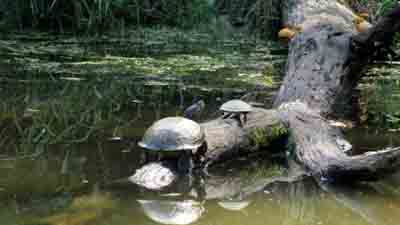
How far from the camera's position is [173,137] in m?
2.90

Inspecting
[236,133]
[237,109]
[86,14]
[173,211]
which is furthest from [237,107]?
[86,14]

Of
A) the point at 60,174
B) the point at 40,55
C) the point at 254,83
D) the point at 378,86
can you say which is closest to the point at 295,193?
the point at 60,174

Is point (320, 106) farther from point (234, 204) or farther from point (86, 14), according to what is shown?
point (86, 14)

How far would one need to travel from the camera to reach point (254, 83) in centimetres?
519

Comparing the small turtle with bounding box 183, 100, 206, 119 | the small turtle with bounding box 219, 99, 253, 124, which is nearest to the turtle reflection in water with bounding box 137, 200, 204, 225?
the small turtle with bounding box 219, 99, 253, 124

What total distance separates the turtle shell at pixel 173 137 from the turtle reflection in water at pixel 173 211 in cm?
46

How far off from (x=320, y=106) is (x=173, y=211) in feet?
6.94

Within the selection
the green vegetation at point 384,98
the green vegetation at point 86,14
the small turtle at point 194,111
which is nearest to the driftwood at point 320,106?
the green vegetation at point 384,98

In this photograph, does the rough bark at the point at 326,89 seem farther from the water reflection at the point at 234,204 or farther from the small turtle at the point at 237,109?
the water reflection at the point at 234,204

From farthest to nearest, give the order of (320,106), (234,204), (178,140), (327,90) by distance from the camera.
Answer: (327,90), (320,106), (178,140), (234,204)

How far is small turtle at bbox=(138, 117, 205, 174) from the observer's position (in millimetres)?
2883

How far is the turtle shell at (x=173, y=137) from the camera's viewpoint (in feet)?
9.45

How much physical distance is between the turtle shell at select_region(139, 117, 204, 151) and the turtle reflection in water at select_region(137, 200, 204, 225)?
1.50 ft

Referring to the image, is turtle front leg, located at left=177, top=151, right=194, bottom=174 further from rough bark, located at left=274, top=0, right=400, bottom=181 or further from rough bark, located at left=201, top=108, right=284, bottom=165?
A: rough bark, located at left=274, top=0, right=400, bottom=181
